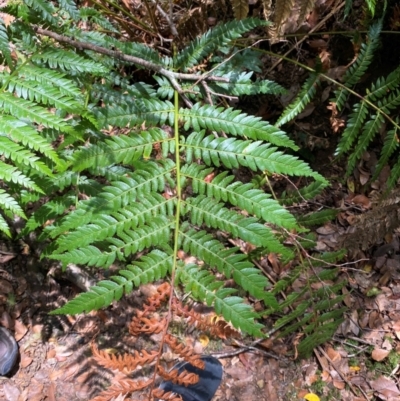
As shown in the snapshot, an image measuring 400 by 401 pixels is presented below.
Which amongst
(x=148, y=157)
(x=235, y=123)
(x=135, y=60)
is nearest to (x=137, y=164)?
(x=148, y=157)

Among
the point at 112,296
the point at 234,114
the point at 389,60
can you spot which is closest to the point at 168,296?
the point at 112,296

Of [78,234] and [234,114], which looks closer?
[78,234]

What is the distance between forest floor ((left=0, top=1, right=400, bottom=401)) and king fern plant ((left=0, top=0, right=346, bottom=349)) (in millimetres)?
813

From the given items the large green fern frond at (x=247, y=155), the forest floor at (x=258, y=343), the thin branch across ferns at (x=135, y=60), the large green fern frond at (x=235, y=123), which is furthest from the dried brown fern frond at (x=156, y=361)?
the forest floor at (x=258, y=343)

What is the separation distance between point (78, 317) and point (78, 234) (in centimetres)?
161

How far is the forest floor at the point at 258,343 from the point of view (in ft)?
9.64

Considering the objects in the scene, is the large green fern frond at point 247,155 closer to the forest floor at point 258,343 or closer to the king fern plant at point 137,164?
the king fern plant at point 137,164

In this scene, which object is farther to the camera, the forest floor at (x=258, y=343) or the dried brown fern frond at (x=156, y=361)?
the forest floor at (x=258, y=343)

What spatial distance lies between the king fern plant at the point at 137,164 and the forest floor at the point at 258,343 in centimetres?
81

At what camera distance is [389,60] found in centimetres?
280

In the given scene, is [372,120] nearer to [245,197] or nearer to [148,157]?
[245,197]

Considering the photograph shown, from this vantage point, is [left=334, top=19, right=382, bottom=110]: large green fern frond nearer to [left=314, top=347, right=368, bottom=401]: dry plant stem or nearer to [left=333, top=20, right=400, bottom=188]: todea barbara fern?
[left=333, top=20, right=400, bottom=188]: todea barbara fern

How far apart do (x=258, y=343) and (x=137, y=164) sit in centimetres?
185

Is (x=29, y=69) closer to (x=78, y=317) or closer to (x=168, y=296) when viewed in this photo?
(x=168, y=296)
